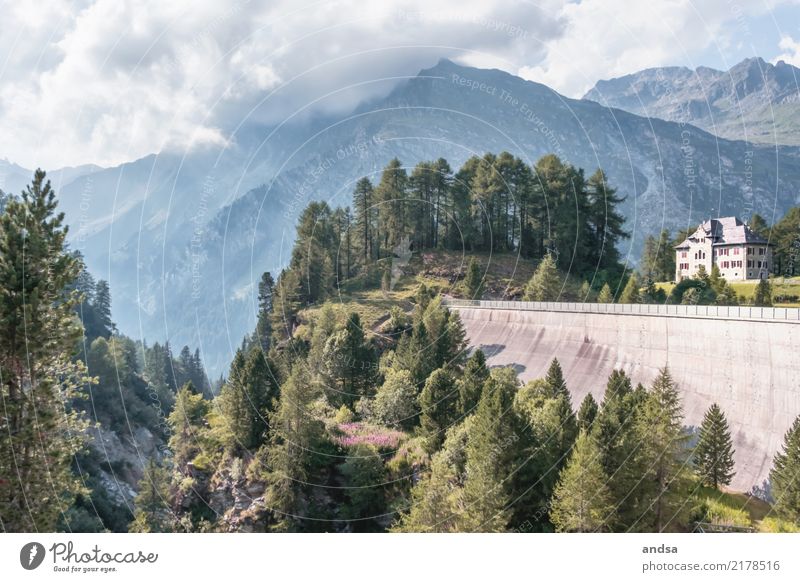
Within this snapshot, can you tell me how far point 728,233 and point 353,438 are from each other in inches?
2860

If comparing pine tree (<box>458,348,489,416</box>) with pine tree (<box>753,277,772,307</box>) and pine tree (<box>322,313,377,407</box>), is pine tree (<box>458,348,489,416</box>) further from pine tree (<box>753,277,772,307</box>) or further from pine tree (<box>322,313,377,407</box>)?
pine tree (<box>753,277,772,307</box>)

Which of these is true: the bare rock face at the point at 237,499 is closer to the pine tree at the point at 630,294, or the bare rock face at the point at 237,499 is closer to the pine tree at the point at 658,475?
the pine tree at the point at 658,475

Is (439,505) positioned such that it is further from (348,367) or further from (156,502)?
(156,502)

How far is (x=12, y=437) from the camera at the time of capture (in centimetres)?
1431

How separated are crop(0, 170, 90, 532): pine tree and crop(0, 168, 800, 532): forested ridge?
5 centimetres

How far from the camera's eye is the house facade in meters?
77.9

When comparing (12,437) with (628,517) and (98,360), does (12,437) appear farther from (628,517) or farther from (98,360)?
(98,360)

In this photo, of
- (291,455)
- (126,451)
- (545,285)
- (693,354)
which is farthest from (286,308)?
(693,354)

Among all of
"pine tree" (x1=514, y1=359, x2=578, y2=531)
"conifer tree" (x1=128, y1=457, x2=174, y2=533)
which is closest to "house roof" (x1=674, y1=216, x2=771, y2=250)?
"pine tree" (x1=514, y1=359, x2=578, y2=531)

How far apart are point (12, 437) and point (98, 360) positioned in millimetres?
69328

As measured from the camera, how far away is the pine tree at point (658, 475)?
20.9m

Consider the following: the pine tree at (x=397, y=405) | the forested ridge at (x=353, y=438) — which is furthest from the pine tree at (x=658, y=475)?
the pine tree at (x=397, y=405)

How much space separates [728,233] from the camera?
81562mm
